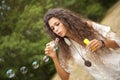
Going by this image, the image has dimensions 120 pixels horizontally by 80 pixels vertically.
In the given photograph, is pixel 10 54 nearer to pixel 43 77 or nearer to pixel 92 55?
pixel 43 77

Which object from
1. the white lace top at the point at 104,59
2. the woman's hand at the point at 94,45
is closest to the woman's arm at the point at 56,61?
the white lace top at the point at 104,59

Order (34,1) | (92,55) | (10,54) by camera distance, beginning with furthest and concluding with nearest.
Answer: (34,1)
(10,54)
(92,55)

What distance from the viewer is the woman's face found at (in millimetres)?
3352

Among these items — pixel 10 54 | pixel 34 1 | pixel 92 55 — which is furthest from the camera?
pixel 34 1

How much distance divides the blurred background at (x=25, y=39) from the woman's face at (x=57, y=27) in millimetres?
2764

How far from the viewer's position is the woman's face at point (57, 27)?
3.35 m

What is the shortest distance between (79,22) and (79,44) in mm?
212

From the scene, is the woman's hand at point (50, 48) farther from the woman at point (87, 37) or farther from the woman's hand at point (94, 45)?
the woman's hand at point (94, 45)

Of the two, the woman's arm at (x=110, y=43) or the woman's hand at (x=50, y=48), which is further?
the woman's hand at (x=50, y=48)

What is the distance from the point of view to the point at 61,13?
3.43 meters

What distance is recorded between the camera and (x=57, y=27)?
3.36 metres

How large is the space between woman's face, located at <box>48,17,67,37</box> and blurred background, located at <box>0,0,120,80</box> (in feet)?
9.07

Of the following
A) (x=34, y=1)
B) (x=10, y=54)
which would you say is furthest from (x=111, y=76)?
(x=34, y=1)

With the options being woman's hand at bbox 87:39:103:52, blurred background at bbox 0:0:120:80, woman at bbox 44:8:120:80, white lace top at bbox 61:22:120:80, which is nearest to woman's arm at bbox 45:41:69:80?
woman at bbox 44:8:120:80
